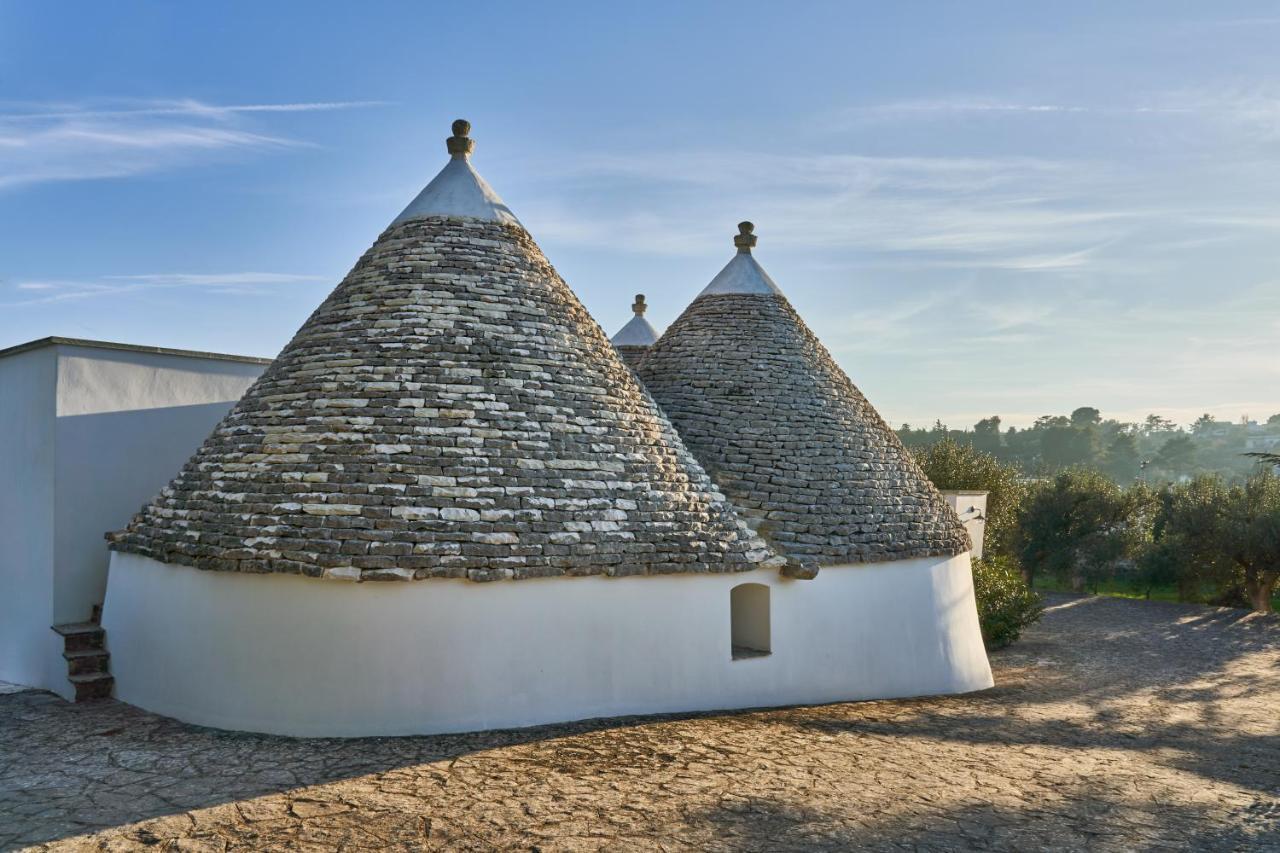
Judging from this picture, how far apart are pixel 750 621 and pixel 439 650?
400 centimetres

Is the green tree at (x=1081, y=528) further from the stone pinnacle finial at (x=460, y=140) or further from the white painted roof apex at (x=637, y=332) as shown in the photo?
the stone pinnacle finial at (x=460, y=140)

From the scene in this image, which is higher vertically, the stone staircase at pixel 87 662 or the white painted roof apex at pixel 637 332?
the white painted roof apex at pixel 637 332

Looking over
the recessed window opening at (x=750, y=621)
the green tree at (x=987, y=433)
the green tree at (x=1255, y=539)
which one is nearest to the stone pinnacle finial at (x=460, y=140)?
the recessed window opening at (x=750, y=621)

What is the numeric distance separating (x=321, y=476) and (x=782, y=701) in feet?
18.6

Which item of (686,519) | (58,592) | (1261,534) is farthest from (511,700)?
(1261,534)

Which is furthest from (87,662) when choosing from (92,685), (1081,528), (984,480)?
(1081,528)

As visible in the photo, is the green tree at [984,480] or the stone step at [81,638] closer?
the stone step at [81,638]

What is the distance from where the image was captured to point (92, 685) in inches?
382

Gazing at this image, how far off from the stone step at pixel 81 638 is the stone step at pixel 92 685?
41cm

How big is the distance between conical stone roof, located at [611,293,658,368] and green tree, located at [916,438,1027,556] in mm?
10472

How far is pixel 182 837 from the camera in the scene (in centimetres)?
592

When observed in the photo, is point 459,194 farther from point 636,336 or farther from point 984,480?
point 984,480

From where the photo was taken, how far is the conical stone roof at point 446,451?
330 inches

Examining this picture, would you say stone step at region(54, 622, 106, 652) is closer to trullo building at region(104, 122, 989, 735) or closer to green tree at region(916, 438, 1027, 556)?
trullo building at region(104, 122, 989, 735)
